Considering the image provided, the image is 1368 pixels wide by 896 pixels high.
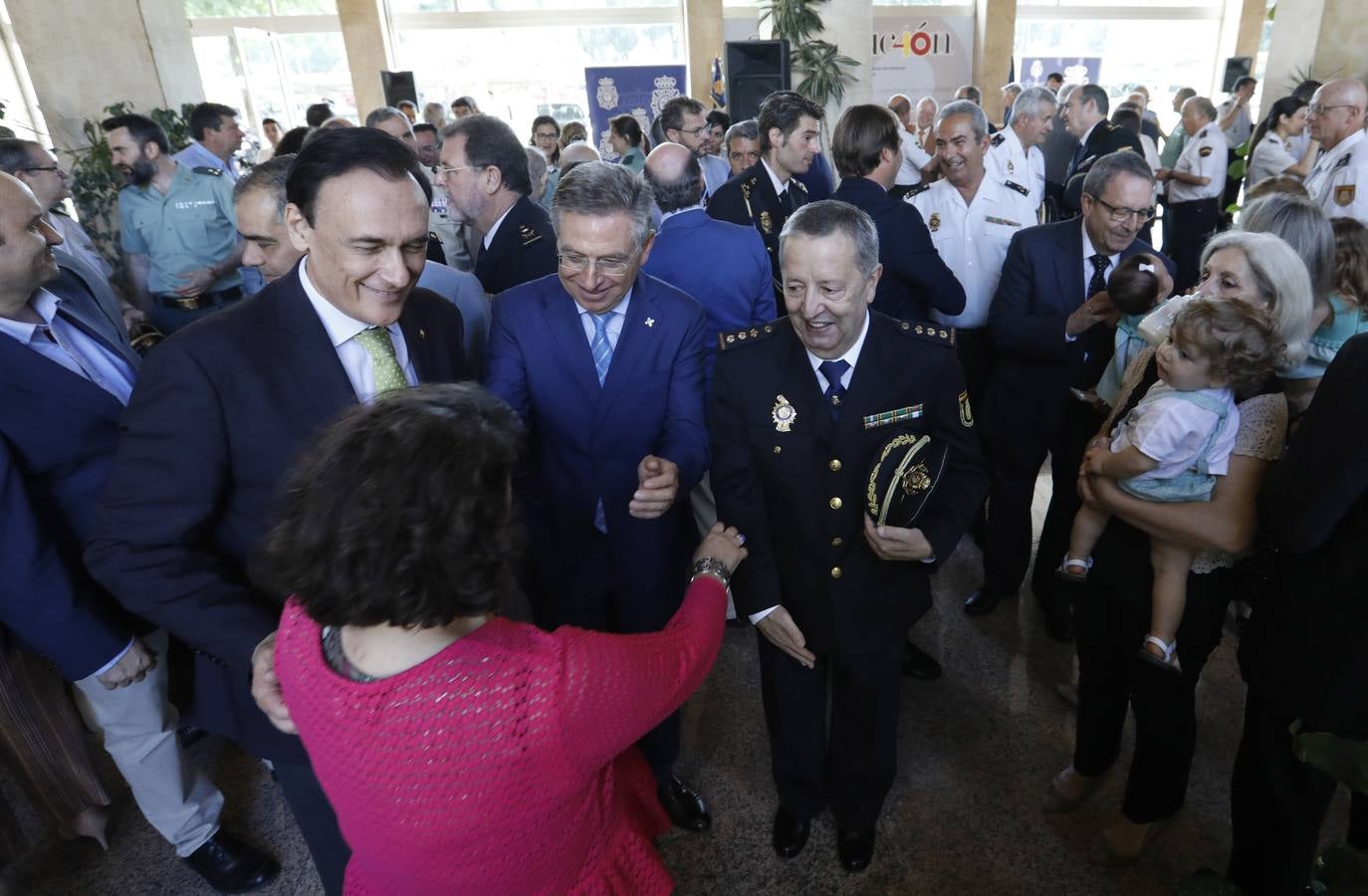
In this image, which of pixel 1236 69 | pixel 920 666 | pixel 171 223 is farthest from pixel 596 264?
pixel 1236 69

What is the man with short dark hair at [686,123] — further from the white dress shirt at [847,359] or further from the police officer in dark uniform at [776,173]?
the white dress shirt at [847,359]

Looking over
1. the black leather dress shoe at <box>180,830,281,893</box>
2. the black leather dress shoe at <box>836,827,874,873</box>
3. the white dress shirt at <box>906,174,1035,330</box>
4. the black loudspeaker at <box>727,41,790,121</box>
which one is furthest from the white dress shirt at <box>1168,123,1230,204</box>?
the black leather dress shoe at <box>180,830,281,893</box>

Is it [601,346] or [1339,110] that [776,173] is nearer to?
[601,346]

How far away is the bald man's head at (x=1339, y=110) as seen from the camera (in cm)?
430

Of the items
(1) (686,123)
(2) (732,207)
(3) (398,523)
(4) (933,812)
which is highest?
(1) (686,123)

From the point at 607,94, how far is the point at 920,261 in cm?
887

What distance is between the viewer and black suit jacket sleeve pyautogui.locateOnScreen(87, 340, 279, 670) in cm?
134

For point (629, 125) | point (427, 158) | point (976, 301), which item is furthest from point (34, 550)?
point (629, 125)

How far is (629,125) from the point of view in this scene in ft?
23.4

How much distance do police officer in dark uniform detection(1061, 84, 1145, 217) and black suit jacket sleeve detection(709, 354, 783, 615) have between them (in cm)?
403

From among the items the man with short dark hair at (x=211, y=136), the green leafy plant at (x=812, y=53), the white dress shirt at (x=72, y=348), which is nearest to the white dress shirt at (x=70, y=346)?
the white dress shirt at (x=72, y=348)

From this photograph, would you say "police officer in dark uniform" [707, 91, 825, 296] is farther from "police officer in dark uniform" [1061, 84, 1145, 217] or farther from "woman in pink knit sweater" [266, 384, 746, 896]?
"woman in pink knit sweater" [266, 384, 746, 896]

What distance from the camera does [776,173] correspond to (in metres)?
3.91

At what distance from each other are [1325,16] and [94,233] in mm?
10887
